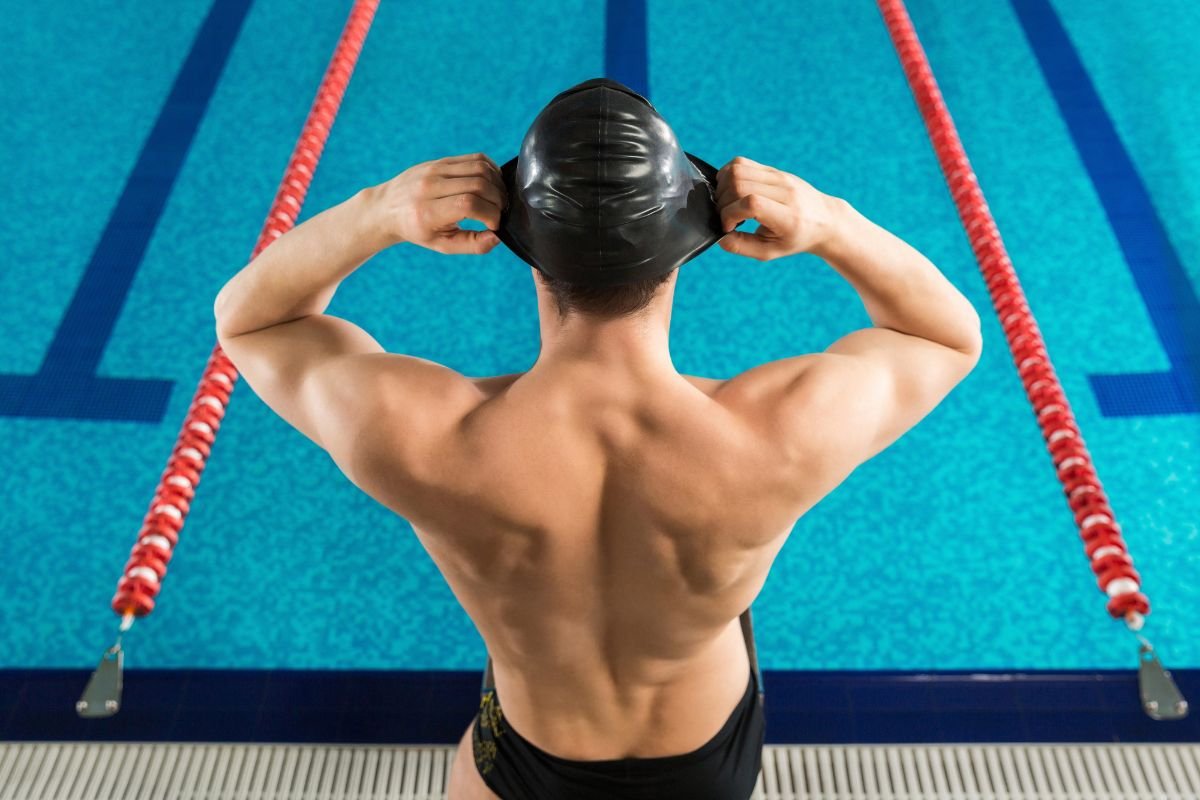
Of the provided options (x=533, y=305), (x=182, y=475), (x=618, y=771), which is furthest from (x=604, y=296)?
(x=533, y=305)

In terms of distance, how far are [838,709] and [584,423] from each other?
1813mm

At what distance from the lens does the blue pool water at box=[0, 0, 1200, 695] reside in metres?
3.01

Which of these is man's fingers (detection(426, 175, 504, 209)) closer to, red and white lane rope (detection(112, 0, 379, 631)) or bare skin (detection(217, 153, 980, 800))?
bare skin (detection(217, 153, 980, 800))

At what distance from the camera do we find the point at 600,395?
1252mm

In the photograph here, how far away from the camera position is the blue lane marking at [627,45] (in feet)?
15.9

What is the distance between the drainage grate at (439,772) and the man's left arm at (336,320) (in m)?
1.39

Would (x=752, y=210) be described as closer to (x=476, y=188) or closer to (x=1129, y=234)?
(x=476, y=188)

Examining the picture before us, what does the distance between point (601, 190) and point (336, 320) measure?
0.64 meters

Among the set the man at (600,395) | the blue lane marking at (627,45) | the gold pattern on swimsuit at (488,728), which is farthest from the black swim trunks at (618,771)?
the blue lane marking at (627,45)

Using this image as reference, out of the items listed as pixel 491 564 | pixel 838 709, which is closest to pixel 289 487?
pixel 838 709

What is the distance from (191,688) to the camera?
2766mm

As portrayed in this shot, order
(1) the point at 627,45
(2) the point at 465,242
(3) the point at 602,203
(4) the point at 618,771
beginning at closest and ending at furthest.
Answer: (3) the point at 602,203
(2) the point at 465,242
(4) the point at 618,771
(1) the point at 627,45

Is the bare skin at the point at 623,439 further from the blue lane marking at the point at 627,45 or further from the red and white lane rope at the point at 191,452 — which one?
the blue lane marking at the point at 627,45

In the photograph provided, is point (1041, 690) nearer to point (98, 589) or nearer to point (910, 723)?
point (910, 723)
